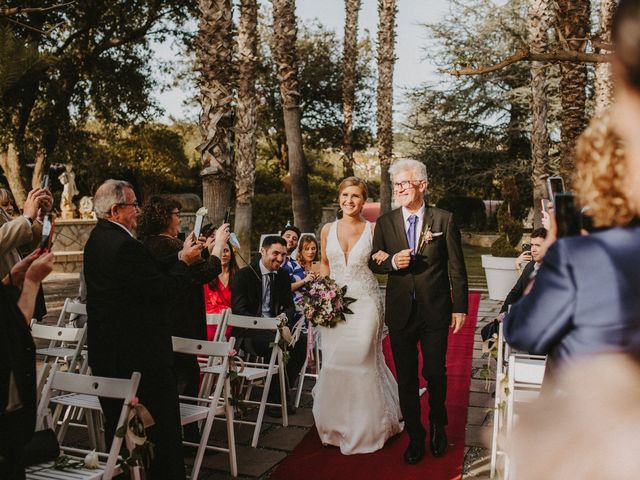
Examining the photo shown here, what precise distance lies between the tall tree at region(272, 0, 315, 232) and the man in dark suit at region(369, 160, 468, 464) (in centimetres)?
766

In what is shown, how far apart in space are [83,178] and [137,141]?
2.43 metres

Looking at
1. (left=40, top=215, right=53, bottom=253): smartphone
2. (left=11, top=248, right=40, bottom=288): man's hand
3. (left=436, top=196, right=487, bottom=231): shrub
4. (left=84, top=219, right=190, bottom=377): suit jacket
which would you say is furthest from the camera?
(left=436, top=196, right=487, bottom=231): shrub

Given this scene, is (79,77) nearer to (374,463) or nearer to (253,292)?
(253,292)


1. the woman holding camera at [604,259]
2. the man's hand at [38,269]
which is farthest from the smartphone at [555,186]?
the man's hand at [38,269]

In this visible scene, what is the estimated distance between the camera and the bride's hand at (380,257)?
16.6ft

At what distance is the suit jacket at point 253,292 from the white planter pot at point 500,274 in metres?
5.90

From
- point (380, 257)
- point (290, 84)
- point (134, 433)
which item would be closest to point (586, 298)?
point (134, 433)

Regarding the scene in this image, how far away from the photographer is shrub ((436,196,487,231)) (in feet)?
99.7

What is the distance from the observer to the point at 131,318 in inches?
151

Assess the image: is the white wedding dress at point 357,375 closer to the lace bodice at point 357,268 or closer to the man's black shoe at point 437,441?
the lace bodice at point 357,268

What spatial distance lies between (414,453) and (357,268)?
1.47m

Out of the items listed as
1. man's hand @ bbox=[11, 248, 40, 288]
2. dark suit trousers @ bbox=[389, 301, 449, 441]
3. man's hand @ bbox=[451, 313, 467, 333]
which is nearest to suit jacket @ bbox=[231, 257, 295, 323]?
dark suit trousers @ bbox=[389, 301, 449, 441]

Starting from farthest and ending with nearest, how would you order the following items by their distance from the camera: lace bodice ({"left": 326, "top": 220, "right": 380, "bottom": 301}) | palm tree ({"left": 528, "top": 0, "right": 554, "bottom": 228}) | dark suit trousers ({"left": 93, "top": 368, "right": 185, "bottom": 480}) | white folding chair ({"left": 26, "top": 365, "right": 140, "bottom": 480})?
1. palm tree ({"left": 528, "top": 0, "right": 554, "bottom": 228})
2. lace bodice ({"left": 326, "top": 220, "right": 380, "bottom": 301})
3. dark suit trousers ({"left": 93, "top": 368, "right": 185, "bottom": 480})
4. white folding chair ({"left": 26, "top": 365, "right": 140, "bottom": 480})

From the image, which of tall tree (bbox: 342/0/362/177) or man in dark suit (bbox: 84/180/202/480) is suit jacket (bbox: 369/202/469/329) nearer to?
man in dark suit (bbox: 84/180/202/480)
